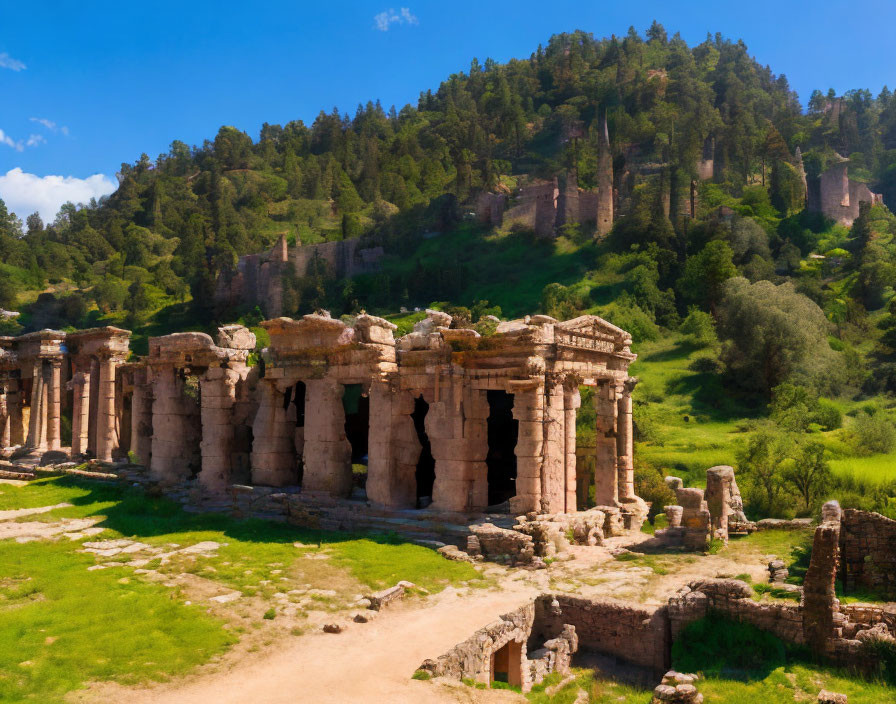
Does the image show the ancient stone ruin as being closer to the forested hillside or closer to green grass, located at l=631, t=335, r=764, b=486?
the forested hillside

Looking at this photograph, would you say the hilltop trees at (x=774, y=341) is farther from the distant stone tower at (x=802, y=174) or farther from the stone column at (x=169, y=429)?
the distant stone tower at (x=802, y=174)

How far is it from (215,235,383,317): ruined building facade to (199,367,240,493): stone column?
60.8 meters

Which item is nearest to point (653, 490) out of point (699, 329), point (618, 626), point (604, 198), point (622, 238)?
point (618, 626)

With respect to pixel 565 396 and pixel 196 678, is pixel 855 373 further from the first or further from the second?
pixel 196 678

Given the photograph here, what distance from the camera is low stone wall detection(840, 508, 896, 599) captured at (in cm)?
1205

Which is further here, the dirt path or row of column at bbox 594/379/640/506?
row of column at bbox 594/379/640/506

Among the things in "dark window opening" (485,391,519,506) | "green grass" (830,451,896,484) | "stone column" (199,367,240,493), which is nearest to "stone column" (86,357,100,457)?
"stone column" (199,367,240,493)

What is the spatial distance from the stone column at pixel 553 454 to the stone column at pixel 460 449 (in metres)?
1.55

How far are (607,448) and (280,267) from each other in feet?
222

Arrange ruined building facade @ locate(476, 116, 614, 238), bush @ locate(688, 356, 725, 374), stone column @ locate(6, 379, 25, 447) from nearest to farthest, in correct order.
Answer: stone column @ locate(6, 379, 25, 447), bush @ locate(688, 356, 725, 374), ruined building facade @ locate(476, 116, 614, 238)

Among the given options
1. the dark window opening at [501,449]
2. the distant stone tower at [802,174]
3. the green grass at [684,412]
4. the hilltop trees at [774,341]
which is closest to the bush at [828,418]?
the green grass at [684,412]

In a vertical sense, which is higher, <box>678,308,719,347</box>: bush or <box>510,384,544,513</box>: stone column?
<box>678,308,719,347</box>: bush

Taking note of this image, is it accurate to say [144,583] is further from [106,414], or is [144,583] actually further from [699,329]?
[699,329]

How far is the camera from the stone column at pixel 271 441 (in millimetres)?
20641
